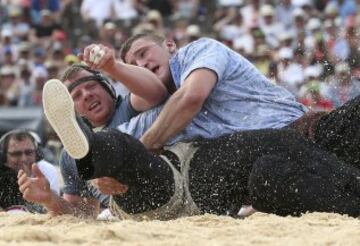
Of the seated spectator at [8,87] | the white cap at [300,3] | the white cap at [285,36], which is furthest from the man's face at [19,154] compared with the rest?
the white cap at [300,3]

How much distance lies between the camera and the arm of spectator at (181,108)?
18.4 ft

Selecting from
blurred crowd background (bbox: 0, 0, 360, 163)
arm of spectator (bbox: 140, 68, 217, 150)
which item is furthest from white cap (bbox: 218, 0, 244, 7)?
arm of spectator (bbox: 140, 68, 217, 150)

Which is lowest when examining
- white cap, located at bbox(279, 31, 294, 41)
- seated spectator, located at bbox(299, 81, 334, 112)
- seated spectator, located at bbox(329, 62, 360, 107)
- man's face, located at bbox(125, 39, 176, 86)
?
seated spectator, located at bbox(299, 81, 334, 112)

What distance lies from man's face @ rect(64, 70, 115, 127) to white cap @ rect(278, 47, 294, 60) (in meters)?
6.03

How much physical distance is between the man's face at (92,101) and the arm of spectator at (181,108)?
16.6 inches

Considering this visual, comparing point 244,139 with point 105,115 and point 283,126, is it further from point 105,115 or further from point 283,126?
point 105,115

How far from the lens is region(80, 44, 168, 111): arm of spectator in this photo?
546 centimetres

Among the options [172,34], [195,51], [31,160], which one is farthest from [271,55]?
[195,51]

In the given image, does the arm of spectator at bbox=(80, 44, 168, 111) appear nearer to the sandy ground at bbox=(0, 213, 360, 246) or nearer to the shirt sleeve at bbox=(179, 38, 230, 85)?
the shirt sleeve at bbox=(179, 38, 230, 85)

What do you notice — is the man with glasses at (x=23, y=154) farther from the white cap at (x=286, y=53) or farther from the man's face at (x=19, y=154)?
the white cap at (x=286, y=53)

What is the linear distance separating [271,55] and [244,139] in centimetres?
681

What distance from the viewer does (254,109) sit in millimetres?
5891

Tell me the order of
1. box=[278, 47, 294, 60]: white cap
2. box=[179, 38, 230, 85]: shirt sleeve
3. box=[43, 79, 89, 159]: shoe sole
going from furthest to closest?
box=[278, 47, 294, 60]: white cap
box=[179, 38, 230, 85]: shirt sleeve
box=[43, 79, 89, 159]: shoe sole

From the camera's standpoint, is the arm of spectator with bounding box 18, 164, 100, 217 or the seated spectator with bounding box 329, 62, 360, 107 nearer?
the arm of spectator with bounding box 18, 164, 100, 217
